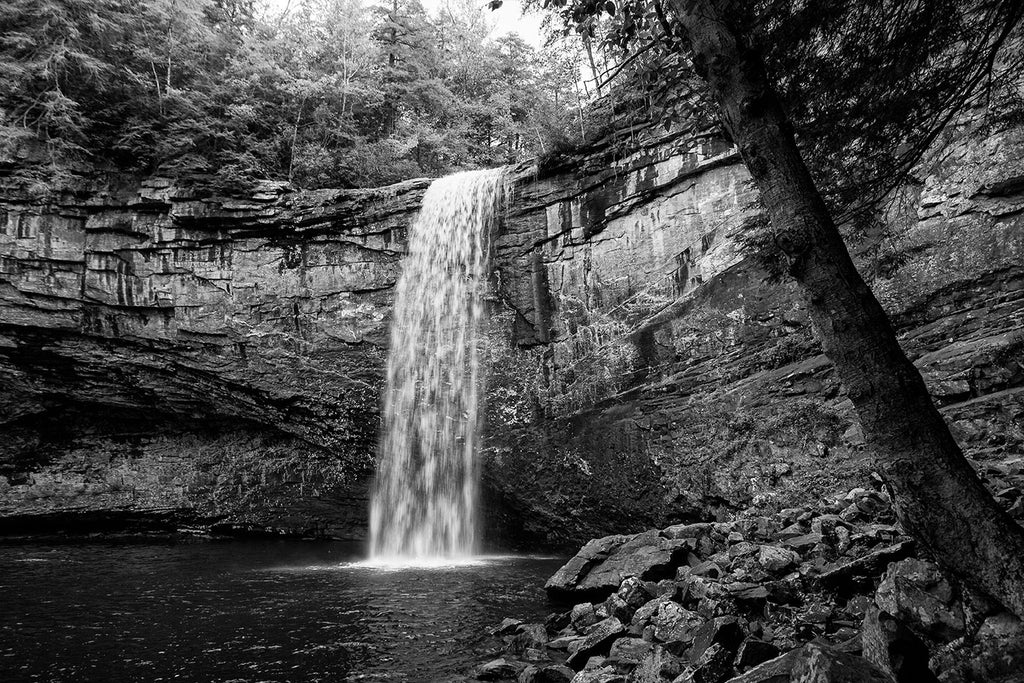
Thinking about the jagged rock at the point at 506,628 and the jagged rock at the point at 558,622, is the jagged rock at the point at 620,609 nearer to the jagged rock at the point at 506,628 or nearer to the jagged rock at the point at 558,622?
the jagged rock at the point at 558,622

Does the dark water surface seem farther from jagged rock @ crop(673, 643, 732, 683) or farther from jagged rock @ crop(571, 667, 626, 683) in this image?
jagged rock @ crop(673, 643, 732, 683)

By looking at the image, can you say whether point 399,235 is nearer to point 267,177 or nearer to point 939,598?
point 267,177

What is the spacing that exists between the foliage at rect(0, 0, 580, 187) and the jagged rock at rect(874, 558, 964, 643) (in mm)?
10376

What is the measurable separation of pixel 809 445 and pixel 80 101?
17.2m

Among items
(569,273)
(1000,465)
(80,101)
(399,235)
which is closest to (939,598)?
(1000,465)

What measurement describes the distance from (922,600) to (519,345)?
32.2 ft

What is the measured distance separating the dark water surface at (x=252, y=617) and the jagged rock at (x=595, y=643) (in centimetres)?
97

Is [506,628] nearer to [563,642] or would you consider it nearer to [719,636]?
[563,642]

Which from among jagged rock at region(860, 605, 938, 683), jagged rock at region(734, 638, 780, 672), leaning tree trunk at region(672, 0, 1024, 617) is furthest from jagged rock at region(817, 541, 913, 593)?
leaning tree trunk at region(672, 0, 1024, 617)

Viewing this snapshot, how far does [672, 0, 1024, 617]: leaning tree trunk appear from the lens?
299 cm

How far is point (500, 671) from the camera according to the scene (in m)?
4.82

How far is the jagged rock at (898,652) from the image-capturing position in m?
3.08

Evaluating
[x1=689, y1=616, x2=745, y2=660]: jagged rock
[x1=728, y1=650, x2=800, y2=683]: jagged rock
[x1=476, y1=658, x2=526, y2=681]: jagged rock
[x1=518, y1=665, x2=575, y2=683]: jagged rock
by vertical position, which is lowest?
[x1=476, y1=658, x2=526, y2=681]: jagged rock

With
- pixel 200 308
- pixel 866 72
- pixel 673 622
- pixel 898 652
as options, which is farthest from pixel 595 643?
pixel 200 308
